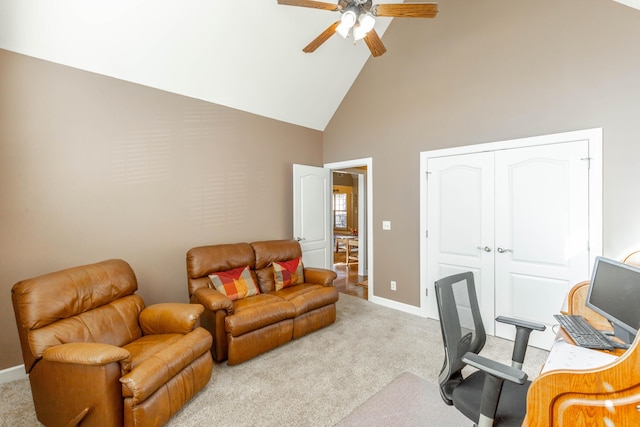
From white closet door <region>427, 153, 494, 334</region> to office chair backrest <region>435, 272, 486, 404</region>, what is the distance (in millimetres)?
1774

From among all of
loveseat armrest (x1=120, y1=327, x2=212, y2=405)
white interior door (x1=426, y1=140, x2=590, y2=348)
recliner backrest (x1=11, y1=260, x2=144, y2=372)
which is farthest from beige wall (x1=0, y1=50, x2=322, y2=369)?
white interior door (x1=426, y1=140, x2=590, y2=348)

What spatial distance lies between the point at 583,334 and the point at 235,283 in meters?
2.77

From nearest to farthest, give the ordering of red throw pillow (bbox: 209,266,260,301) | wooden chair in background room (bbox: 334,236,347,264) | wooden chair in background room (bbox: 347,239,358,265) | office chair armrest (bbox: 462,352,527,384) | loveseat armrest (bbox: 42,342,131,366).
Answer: office chair armrest (bbox: 462,352,527,384), loveseat armrest (bbox: 42,342,131,366), red throw pillow (bbox: 209,266,260,301), wooden chair in background room (bbox: 347,239,358,265), wooden chair in background room (bbox: 334,236,347,264)

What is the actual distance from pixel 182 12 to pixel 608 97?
13.0 feet

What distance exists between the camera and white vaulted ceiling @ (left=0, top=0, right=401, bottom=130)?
8.11ft

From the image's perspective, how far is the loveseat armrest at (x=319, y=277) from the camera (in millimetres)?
3623

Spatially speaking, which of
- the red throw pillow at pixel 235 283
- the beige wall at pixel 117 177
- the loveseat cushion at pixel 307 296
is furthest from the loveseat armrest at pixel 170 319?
the loveseat cushion at pixel 307 296

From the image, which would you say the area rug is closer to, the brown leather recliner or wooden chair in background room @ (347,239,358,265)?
the brown leather recliner

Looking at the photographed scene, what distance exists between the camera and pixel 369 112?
173 inches

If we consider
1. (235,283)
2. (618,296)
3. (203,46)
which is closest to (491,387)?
(618,296)

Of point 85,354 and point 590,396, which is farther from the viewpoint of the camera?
point 85,354

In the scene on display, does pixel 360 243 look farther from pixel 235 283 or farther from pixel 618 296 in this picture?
pixel 618 296

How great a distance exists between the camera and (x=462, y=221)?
3484 mm

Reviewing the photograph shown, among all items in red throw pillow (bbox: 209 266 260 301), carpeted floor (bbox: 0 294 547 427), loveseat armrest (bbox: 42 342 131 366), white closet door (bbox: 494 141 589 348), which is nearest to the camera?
loveseat armrest (bbox: 42 342 131 366)
